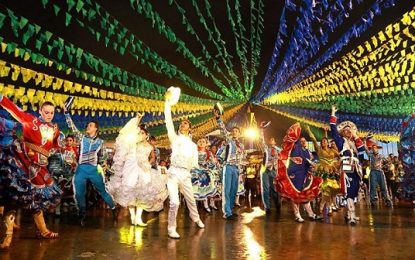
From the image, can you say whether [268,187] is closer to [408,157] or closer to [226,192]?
[226,192]

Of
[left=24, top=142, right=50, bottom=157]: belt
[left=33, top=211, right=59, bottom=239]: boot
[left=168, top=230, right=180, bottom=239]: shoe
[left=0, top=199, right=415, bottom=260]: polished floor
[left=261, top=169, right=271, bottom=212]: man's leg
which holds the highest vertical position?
[left=24, top=142, right=50, bottom=157]: belt

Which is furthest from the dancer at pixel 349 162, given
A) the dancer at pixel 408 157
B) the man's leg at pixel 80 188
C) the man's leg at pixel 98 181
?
the man's leg at pixel 80 188

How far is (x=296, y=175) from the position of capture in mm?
8727

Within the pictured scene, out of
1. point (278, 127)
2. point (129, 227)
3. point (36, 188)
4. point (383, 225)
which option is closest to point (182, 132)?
point (129, 227)

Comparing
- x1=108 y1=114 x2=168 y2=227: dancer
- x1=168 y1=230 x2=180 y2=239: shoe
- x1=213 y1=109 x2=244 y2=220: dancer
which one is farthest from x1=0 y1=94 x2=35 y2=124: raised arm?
x1=213 y1=109 x2=244 y2=220: dancer

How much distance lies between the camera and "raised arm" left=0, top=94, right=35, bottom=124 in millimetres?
5285

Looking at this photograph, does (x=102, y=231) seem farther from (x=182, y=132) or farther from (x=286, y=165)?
(x=286, y=165)

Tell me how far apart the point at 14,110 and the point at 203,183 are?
6.25 meters

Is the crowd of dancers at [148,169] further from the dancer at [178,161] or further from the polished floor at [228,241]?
the polished floor at [228,241]

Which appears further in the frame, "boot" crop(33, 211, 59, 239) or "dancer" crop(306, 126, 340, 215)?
"dancer" crop(306, 126, 340, 215)

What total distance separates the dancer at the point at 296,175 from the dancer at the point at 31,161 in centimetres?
476

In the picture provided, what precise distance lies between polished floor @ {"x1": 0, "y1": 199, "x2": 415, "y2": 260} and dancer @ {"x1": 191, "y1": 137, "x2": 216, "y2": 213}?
7.46ft

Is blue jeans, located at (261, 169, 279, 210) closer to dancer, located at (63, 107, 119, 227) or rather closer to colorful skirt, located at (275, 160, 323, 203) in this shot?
colorful skirt, located at (275, 160, 323, 203)

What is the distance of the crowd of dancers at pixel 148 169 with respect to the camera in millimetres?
5586
